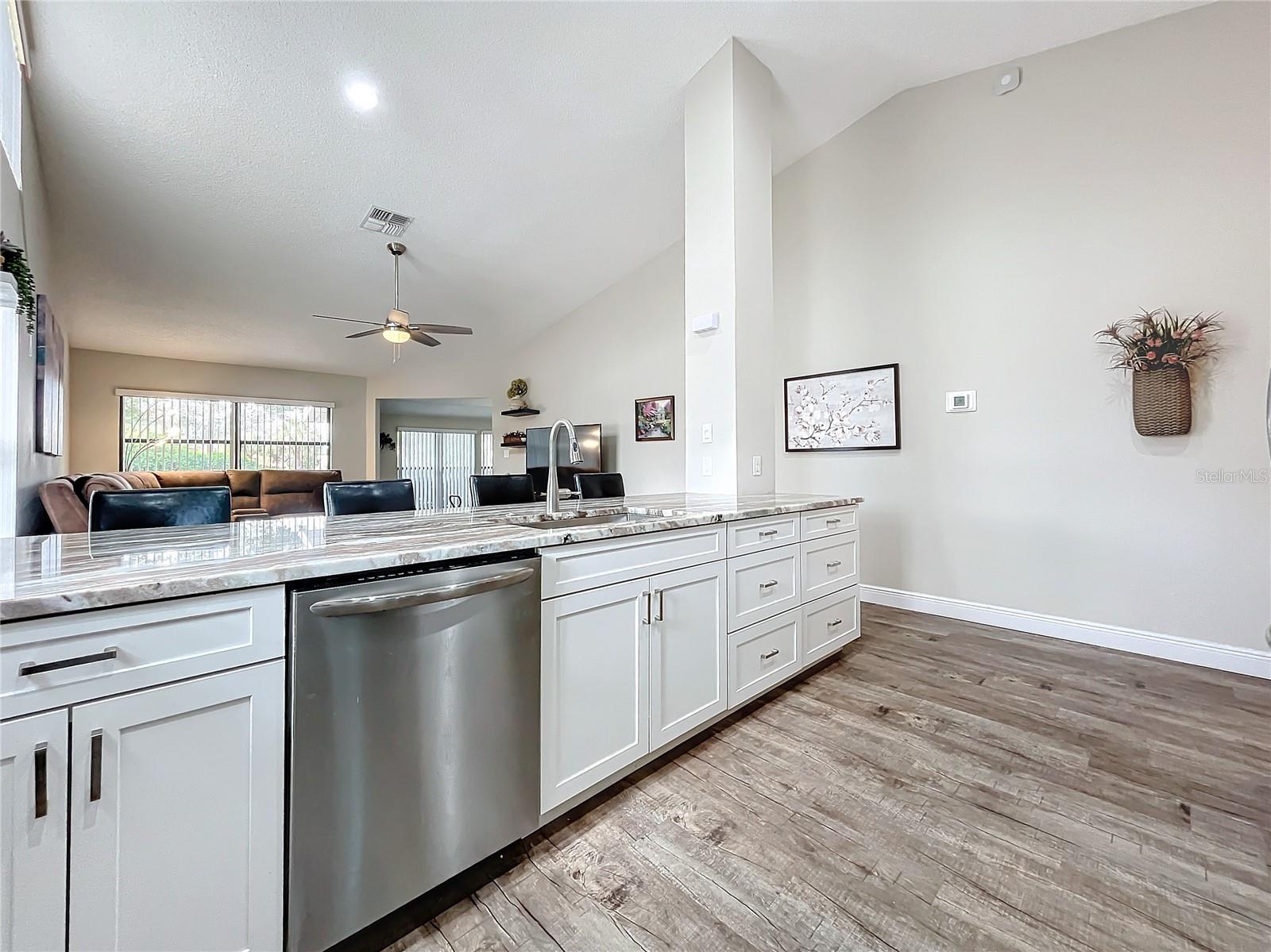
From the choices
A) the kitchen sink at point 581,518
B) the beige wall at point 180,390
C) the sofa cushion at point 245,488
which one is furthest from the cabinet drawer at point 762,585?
the beige wall at point 180,390

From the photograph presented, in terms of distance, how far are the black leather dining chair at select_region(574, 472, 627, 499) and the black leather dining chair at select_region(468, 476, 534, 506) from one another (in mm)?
321

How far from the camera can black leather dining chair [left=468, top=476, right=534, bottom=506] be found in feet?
9.24

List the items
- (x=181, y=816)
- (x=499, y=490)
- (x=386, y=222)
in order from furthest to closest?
(x=386, y=222), (x=499, y=490), (x=181, y=816)

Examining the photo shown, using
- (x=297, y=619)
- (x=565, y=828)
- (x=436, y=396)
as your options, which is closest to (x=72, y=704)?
(x=297, y=619)

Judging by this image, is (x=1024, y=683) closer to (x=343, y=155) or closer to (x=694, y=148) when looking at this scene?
(x=694, y=148)

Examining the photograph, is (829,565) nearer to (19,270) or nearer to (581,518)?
(581,518)

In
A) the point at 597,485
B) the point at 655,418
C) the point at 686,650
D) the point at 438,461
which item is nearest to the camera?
the point at 686,650

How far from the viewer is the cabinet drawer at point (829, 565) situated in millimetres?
2555

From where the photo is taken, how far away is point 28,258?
315cm

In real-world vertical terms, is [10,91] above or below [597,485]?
above

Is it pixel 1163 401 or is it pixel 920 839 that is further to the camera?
pixel 1163 401

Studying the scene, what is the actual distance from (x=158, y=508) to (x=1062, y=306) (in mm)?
4626

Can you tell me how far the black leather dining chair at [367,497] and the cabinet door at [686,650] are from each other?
4.42 feet
